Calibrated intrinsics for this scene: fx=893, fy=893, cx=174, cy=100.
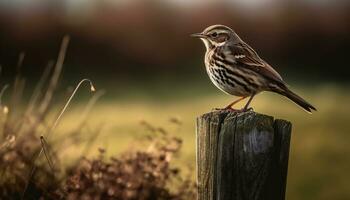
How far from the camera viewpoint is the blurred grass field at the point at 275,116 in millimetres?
10805

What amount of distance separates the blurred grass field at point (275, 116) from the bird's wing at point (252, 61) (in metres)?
0.80

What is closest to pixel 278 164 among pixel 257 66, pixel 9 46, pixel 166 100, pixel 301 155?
pixel 257 66

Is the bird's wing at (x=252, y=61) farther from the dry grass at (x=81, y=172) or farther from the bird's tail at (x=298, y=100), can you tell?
the dry grass at (x=81, y=172)

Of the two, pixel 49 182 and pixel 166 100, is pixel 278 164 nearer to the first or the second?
pixel 49 182

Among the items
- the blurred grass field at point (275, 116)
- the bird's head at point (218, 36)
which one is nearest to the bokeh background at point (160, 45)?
the blurred grass field at point (275, 116)

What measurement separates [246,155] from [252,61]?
7.58ft

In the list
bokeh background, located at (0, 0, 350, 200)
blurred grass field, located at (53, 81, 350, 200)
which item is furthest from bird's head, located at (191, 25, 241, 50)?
bokeh background, located at (0, 0, 350, 200)

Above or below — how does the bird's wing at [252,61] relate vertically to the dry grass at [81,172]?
above

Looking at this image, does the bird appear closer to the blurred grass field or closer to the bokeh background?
A: the blurred grass field

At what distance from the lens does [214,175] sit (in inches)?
213

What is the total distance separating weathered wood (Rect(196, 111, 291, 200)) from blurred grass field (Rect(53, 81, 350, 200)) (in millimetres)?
1692

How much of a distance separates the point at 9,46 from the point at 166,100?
541cm

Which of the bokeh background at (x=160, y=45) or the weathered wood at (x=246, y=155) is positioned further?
the bokeh background at (x=160, y=45)

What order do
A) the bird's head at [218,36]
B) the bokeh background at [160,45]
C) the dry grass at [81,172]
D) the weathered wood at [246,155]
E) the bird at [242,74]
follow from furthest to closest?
the bokeh background at [160,45], the bird's head at [218,36], the bird at [242,74], the dry grass at [81,172], the weathered wood at [246,155]
